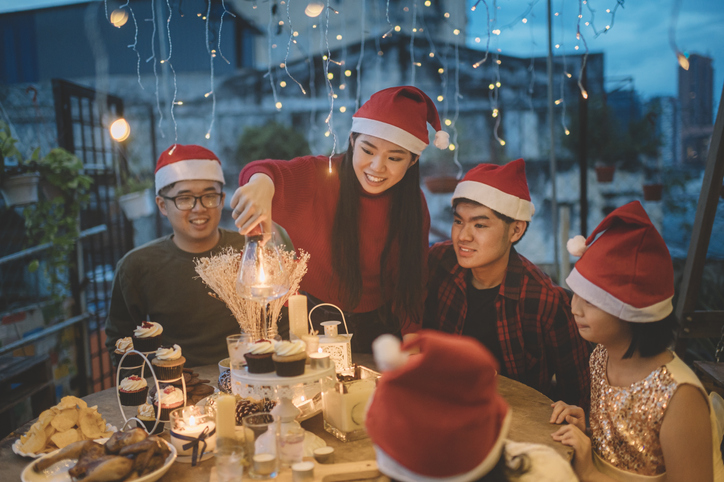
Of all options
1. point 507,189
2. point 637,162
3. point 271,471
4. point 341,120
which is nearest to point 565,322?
point 507,189

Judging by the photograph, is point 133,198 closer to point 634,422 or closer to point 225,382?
point 225,382

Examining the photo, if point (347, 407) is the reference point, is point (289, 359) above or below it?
above

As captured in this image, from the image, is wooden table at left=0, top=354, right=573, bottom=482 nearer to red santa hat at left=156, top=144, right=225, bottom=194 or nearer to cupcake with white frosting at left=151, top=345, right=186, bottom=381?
cupcake with white frosting at left=151, top=345, right=186, bottom=381

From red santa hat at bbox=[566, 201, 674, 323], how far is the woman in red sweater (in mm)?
974

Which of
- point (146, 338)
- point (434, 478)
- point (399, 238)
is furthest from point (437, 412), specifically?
point (399, 238)

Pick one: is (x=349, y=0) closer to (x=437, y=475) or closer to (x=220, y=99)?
(x=220, y=99)

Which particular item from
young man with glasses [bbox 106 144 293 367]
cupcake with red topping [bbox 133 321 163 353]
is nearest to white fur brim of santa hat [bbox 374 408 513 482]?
cupcake with red topping [bbox 133 321 163 353]

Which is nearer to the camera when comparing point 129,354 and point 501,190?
point 129,354

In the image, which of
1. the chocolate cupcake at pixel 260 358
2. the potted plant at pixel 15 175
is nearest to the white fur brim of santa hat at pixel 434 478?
the chocolate cupcake at pixel 260 358

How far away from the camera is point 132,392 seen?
66.7 inches

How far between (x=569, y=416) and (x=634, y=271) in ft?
1.79

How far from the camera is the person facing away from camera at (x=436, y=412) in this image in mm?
941

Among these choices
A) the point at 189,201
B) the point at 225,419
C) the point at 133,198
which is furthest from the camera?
the point at 133,198

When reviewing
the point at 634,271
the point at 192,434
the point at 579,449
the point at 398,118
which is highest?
the point at 398,118
